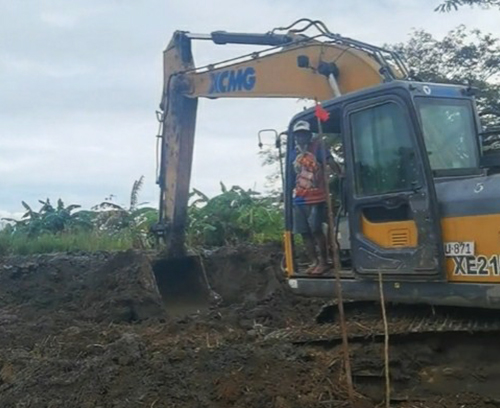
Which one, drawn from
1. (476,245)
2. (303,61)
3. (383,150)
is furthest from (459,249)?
(303,61)

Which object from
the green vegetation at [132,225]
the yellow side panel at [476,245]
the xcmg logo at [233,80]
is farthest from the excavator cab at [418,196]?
the green vegetation at [132,225]

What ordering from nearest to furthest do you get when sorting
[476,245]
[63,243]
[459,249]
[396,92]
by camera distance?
[476,245], [459,249], [396,92], [63,243]

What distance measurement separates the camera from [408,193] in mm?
6707

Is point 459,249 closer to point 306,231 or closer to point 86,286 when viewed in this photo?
point 306,231

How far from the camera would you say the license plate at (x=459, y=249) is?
633 cm

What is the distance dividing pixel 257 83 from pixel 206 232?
5.26 metres

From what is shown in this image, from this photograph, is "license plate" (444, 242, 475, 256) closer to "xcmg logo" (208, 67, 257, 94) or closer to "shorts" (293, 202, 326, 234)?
"shorts" (293, 202, 326, 234)

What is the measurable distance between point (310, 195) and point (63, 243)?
9546mm

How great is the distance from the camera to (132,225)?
17.4 meters

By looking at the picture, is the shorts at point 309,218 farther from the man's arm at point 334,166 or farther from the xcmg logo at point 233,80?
the xcmg logo at point 233,80

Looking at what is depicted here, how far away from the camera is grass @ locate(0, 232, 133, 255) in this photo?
16016 millimetres

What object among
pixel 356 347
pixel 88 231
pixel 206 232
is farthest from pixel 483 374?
pixel 88 231

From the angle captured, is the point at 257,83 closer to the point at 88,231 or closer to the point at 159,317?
the point at 159,317

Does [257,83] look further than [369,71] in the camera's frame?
Yes
